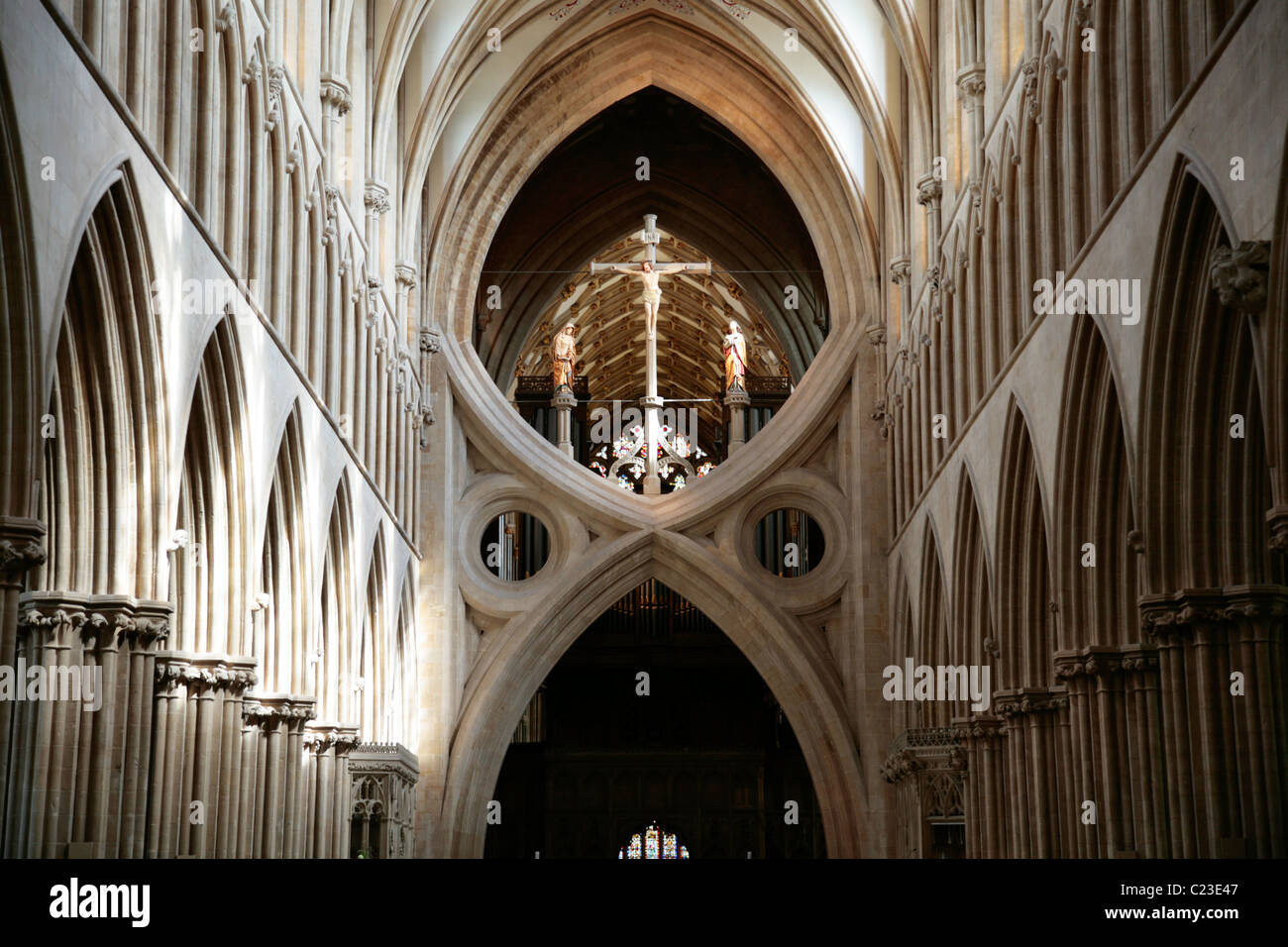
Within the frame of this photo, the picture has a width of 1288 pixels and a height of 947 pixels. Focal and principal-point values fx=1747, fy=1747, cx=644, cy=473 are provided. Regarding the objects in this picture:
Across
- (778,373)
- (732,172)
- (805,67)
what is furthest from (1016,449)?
(778,373)

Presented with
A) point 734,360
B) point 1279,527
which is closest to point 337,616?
point 734,360

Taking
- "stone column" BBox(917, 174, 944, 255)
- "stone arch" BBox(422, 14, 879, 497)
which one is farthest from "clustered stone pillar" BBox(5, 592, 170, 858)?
"stone arch" BBox(422, 14, 879, 497)

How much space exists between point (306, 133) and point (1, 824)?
31.1ft

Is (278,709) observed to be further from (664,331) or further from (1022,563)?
(664,331)

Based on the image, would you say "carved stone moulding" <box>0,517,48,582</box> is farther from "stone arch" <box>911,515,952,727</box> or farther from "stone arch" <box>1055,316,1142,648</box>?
"stone arch" <box>911,515,952,727</box>

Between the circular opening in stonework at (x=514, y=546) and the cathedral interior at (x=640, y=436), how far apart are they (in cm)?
21

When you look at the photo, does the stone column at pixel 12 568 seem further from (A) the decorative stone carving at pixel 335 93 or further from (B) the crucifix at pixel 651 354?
(B) the crucifix at pixel 651 354

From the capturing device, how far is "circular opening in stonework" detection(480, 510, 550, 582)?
1318 inches

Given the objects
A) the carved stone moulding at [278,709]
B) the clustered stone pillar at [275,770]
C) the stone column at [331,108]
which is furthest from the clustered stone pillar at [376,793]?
the stone column at [331,108]

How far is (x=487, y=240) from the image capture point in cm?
2966

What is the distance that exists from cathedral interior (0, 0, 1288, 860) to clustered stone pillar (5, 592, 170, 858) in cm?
4

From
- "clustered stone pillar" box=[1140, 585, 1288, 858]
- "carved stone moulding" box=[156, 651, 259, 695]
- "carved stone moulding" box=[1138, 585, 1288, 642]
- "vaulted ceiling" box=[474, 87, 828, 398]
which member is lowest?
"clustered stone pillar" box=[1140, 585, 1288, 858]

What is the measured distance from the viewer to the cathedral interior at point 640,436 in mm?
12398
